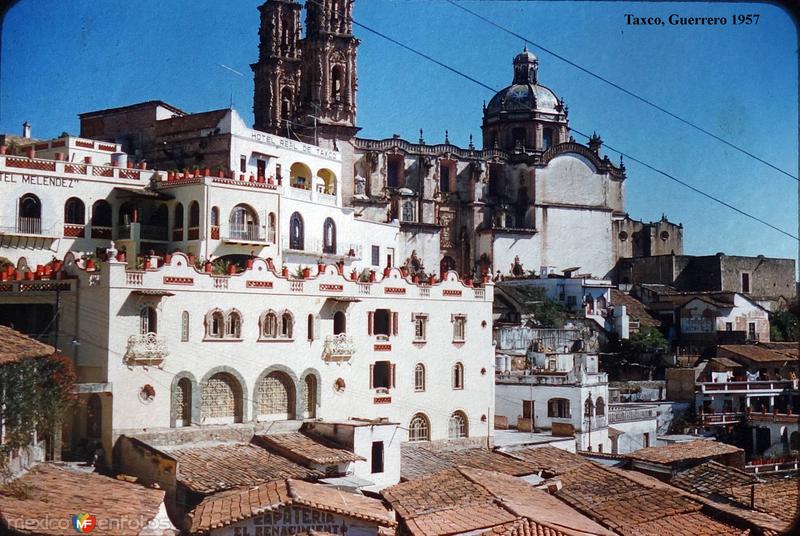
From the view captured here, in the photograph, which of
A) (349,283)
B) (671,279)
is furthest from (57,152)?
(671,279)

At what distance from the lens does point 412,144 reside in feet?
187

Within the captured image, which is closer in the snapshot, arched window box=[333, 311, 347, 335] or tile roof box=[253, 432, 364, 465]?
tile roof box=[253, 432, 364, 465]

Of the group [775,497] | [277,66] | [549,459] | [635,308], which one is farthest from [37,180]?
[635,308]

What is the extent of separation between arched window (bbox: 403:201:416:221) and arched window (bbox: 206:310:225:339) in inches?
1223

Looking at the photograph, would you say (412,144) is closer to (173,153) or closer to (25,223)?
(173,153)

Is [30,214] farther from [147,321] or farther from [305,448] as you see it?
[305,448]

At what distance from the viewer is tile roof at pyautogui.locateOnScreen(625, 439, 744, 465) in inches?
1110

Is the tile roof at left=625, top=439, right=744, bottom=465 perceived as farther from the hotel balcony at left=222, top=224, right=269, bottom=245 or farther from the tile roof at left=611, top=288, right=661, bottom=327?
the tile roof at left=611, top=288, right=661, bottom=327

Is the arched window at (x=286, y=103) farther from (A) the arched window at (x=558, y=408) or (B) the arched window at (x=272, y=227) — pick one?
(A) the arched window at (x=558, y=408)

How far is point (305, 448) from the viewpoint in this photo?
2477cm

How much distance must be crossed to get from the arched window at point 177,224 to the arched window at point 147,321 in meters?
7.34

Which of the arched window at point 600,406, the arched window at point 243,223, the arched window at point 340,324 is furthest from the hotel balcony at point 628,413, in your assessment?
the arched window at point 243,223

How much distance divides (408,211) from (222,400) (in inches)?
1248

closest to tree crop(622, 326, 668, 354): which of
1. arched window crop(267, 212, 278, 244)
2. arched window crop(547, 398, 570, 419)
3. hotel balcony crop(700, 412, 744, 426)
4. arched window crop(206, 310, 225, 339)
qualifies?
hotel balcony crop(700, 412, 744, 426)
